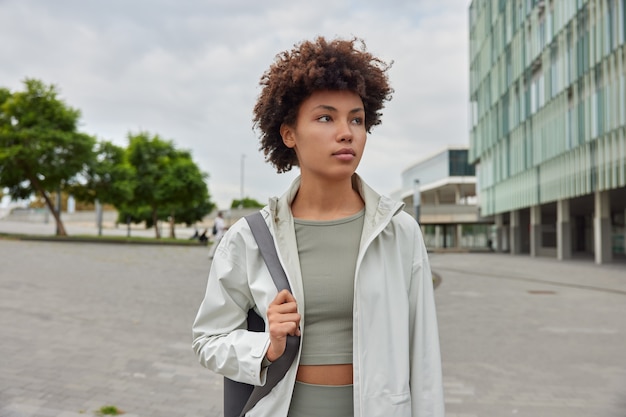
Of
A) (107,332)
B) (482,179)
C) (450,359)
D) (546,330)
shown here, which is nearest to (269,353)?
(450,359)

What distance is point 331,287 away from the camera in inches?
71.6

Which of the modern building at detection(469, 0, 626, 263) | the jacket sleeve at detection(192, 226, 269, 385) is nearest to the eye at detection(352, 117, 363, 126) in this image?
the jacket sleeve at detection(192, 226, 269, 385)

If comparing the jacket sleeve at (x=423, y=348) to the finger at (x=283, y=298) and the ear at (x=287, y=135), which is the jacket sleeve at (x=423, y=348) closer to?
the finger at (x=283, y=298)

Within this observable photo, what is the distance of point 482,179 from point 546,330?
44802mm

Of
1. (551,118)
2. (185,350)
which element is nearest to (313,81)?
(185,350)

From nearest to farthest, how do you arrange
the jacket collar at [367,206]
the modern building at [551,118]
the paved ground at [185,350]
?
the jacket collar at [367,206] < the paved ground at [185,350] < the modern building at [551,118]

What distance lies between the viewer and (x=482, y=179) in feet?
170

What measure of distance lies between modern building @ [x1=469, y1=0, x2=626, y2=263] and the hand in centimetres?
2627

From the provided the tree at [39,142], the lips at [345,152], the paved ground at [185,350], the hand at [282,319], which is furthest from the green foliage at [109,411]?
the tree at [39,142]

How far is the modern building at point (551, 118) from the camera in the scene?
26109 millimetres

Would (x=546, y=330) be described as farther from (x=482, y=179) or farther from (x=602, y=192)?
(x=482, y=179)

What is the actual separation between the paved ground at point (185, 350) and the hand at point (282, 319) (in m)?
3.39

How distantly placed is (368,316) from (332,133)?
1.84 ft

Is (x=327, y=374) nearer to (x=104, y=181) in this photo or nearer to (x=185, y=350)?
(x=185, y=350)
